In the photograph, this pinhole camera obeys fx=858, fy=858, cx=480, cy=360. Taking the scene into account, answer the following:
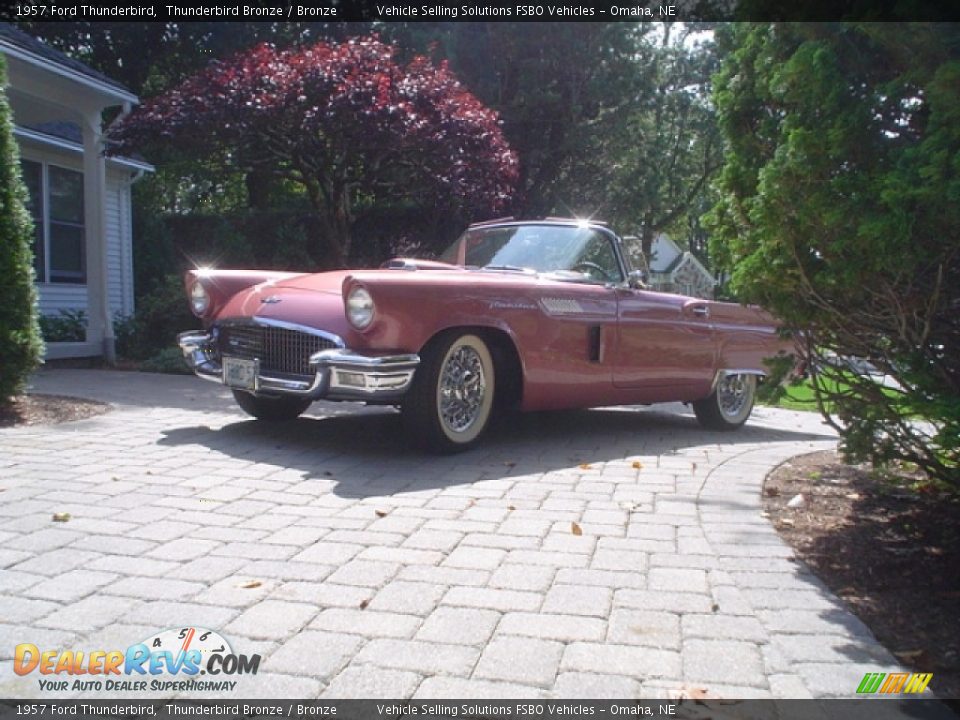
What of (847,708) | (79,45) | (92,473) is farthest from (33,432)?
(79,45)

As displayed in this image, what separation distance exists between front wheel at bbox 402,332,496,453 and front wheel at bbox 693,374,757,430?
8.18 feet

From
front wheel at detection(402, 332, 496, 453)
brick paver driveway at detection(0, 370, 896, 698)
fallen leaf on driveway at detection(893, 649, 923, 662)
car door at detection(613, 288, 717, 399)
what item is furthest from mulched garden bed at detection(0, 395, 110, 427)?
fallen leaf on driveway at detection(893, 649, 923, 662)

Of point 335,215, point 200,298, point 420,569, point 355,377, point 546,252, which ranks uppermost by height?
point 335,215

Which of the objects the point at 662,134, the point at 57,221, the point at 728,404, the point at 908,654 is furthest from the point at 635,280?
the point at 662,134

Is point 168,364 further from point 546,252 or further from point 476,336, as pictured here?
point 476,336

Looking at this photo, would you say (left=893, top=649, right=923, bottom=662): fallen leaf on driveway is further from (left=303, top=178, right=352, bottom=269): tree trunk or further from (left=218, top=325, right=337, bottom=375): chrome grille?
(left=303, top=178, right=352, bottom=269): tree trunk

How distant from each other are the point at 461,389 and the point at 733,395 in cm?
316

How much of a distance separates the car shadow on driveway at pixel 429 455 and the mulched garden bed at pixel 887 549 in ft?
3.82

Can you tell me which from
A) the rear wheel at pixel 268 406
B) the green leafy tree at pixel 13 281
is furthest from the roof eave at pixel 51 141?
the rear wheel at pixel 268 406

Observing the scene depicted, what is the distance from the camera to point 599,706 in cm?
223

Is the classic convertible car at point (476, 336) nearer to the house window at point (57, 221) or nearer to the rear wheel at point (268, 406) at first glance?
the rear wheel at point (268, 406)

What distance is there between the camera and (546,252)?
6.45 meters

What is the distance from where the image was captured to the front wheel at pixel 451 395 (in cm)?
509

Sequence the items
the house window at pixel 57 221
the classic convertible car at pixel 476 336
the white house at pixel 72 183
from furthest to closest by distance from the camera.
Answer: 1. the house window at pixel 57 221
2. the white house at pixel 72 183
3. the classic convertible car at pixel 476 336
